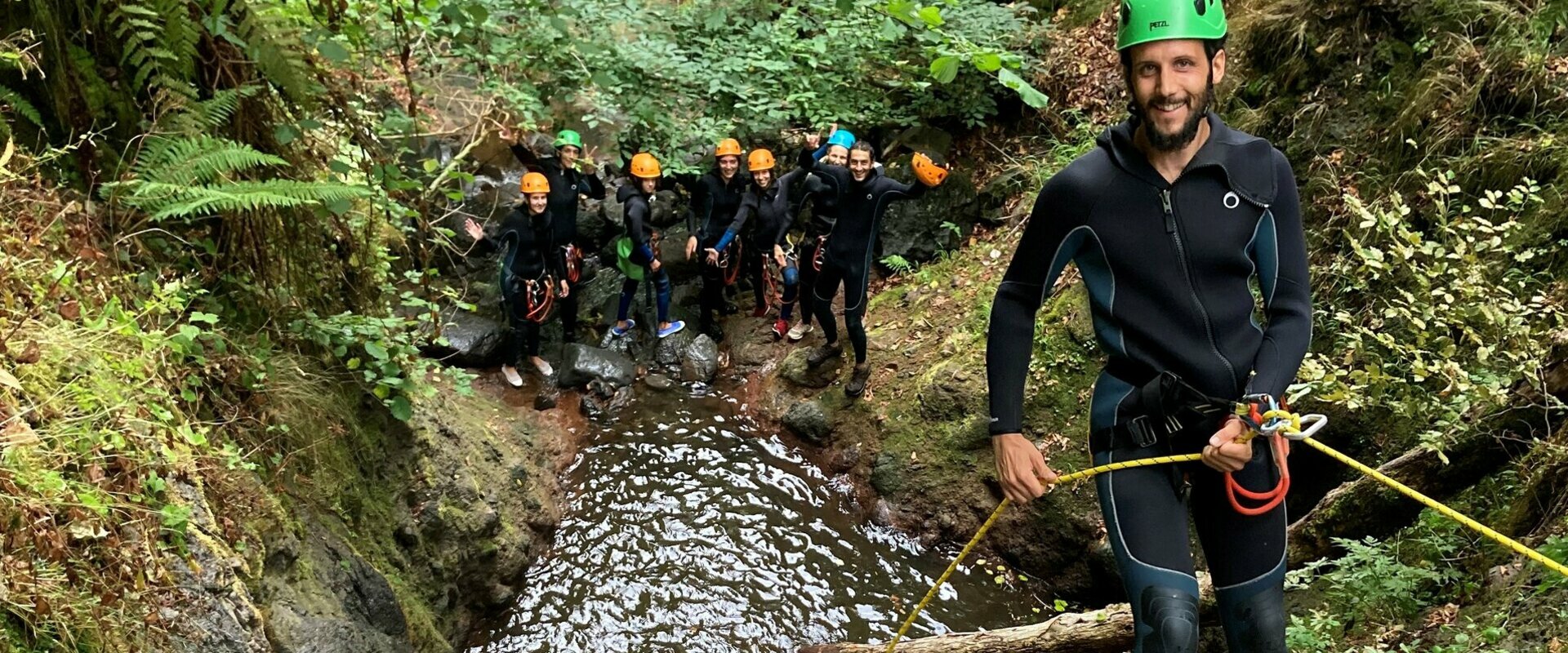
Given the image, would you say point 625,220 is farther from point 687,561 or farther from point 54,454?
point 54,454

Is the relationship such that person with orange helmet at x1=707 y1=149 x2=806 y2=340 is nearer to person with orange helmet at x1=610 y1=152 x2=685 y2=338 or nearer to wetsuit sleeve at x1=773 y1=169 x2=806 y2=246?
wetsuit sleeve at x1=773 y1=169 x2=806 y2=246

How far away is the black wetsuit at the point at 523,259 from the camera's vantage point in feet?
28.0

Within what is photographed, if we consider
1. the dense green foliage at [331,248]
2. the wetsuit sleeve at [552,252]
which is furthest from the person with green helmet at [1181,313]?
the wetsuit sleeve at [552,252]

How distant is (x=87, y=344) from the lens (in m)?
2.79

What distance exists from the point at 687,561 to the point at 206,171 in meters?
4.00

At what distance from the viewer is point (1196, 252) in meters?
2.46

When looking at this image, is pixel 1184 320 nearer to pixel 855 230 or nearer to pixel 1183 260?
pixel 1183 260

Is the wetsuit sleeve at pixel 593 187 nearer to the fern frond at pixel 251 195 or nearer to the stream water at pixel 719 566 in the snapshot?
the stream water at pixel 719 566

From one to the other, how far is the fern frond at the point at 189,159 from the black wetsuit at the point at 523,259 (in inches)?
202

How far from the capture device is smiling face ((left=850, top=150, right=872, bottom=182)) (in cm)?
747

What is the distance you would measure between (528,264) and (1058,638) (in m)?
6.32

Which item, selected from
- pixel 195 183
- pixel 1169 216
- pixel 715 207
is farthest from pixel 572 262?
pixel 1169 216

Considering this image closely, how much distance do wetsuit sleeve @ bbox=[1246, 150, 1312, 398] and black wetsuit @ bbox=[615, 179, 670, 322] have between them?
6.45 metres

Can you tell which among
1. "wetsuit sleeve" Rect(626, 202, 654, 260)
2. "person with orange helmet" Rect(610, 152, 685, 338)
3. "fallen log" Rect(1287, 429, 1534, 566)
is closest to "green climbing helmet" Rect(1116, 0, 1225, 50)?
"fallen log" Rect(1287, 429, 1534, 566)
